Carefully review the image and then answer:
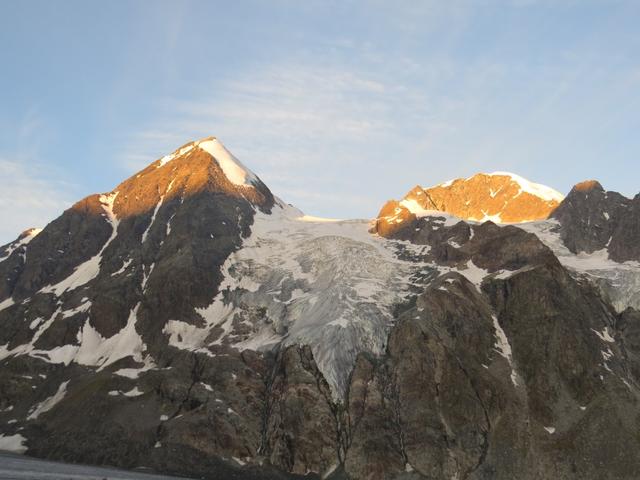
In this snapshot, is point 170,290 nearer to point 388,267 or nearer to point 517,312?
point 388,267

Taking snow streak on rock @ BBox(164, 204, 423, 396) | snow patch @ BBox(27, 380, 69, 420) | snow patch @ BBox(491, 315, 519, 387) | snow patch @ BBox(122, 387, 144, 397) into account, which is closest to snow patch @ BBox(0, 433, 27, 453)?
snow patch @ BBox(27, 380, 69, 420)

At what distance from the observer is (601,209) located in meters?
195

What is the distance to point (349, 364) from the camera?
130750 millimetres

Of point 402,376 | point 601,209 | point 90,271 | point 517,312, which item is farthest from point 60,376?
point 601,209

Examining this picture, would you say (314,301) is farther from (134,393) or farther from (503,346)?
(134,393)

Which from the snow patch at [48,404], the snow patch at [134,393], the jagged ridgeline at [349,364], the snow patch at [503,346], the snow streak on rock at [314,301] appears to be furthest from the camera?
the snow streak on rock at [314,301]

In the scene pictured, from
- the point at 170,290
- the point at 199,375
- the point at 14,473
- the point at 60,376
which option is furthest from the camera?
the point at 170,290

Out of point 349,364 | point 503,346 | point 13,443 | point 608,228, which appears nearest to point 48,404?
point 13,443

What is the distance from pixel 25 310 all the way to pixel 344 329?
98.1m

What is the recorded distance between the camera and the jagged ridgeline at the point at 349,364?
374ft

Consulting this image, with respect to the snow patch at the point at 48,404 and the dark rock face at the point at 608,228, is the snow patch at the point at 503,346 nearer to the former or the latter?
the dark rock face at the point at 608,228

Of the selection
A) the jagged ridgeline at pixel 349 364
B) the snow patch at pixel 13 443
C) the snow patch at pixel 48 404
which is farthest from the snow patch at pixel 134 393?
the snow patch at pixel 13 443

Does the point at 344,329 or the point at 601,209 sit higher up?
the point at 601,209

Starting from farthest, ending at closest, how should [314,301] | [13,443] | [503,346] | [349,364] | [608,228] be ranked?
[608,228] < [314,301] < [503,346] < [349,364] < [13,443]
